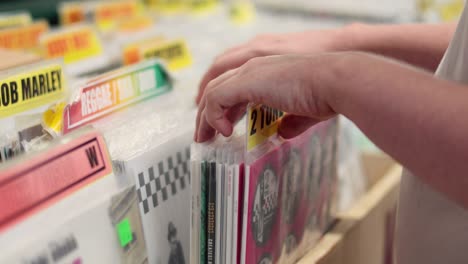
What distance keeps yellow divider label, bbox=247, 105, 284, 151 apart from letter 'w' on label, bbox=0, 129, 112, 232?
0.15 m

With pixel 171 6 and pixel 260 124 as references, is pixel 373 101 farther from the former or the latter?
pixel 171 6

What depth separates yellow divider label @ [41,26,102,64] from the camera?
108cm

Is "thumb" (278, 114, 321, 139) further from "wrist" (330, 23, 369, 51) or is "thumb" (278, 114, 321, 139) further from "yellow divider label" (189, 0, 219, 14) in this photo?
"yellow divider label" (189, 0, 219, 14)

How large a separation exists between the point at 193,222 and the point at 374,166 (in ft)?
2.29

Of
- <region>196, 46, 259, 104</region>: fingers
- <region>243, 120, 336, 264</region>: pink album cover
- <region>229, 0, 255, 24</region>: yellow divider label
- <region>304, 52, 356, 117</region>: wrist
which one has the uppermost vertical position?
<region>304, 52, 356, 117</region>: wrist

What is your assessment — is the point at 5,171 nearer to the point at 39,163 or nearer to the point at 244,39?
the point at 39,163

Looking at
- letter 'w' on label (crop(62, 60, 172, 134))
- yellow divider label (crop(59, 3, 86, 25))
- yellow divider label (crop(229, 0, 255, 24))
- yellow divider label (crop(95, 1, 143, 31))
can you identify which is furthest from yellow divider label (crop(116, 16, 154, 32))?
letter 'w' on label (crop(62, 60, 172, 134))

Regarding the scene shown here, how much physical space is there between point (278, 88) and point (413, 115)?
0.43ft

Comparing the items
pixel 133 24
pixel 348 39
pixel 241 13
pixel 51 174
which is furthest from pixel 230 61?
pixel 241 13

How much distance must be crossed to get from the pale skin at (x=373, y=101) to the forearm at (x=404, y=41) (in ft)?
0.82

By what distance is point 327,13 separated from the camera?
166 centimetres

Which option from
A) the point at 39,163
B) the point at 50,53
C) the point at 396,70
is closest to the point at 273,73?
the point at 396,70

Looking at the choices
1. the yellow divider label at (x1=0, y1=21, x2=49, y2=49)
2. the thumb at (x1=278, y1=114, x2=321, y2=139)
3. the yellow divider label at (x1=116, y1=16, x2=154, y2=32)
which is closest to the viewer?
the thumb at (x1=278, y1=114, x2=321, y2=139)

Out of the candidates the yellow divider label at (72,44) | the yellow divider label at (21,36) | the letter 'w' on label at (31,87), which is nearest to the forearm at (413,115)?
the letter 'w' on label at (31,87)
